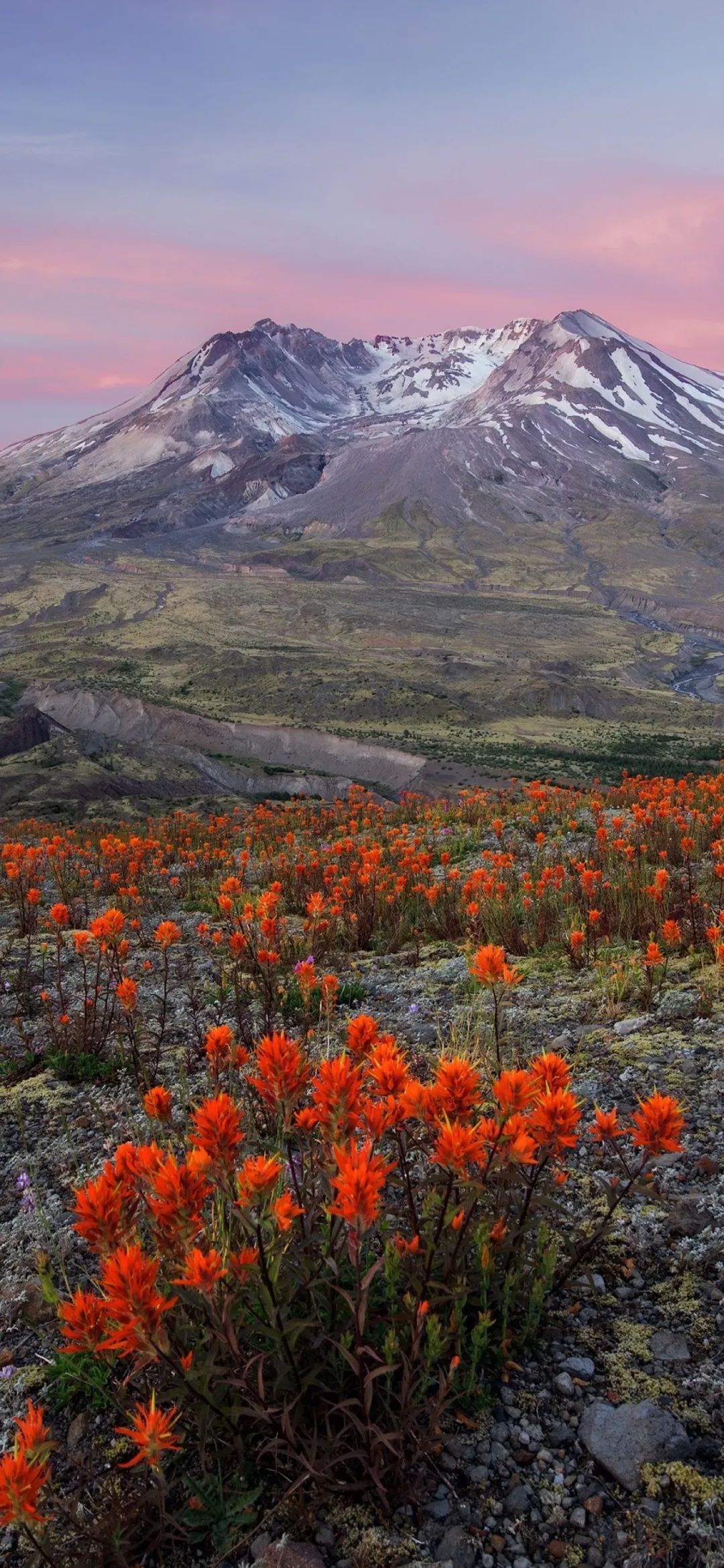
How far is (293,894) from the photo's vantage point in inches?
380

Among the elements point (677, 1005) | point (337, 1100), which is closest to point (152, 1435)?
point (337, 1100)

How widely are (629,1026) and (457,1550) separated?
3430mm

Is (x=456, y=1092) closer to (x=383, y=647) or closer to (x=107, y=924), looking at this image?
(x=107, y=924)

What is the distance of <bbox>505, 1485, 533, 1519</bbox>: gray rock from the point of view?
8.13 ft

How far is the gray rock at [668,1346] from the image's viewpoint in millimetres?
2906

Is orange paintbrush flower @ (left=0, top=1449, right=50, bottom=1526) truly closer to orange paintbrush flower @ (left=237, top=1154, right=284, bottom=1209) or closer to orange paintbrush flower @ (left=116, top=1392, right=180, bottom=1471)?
orange paintbrush flower @ (left=116, top=1392, right=180, bottom=1471)

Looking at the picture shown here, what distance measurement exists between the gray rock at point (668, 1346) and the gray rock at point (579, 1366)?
0.22 m

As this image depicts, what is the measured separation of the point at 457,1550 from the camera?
2.35 m

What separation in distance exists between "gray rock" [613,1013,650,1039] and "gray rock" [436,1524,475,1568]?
10.7 feet

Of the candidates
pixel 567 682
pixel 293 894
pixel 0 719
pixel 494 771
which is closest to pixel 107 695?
pixel 0 719

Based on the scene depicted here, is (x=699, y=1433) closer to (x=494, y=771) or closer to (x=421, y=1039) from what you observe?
(x=421, y=1039)

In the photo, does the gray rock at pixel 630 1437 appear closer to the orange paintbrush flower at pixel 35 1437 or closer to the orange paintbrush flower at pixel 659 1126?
the orange paintbrush flower at pixel 659 1126

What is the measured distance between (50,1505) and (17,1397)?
767 millimetres

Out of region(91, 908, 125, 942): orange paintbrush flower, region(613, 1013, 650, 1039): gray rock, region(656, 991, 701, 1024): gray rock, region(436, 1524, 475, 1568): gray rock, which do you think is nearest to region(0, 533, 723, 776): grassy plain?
region(656, 991, 701, 1024): gray rock
